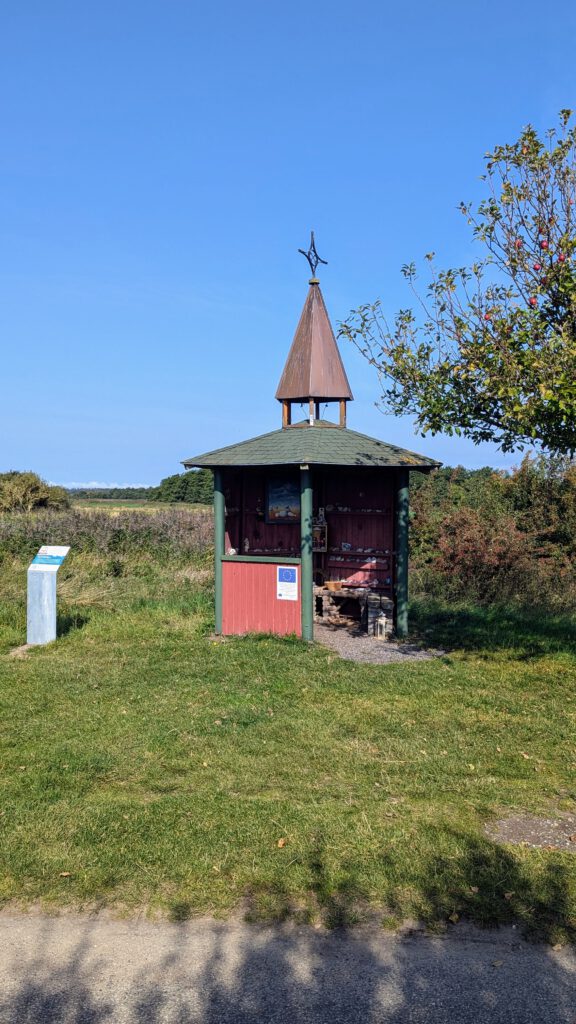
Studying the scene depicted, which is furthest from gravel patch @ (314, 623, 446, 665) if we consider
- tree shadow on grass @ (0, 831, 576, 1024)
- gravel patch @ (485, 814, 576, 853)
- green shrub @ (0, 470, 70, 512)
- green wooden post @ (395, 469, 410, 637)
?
green shrub @ (0, 470, 70, 512)

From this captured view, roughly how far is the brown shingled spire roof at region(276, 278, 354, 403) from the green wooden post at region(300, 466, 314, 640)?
7.42 feet

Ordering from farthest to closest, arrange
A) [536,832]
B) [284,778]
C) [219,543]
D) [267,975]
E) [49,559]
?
[219,543] → [49,559] → [284,778] → [536,832] → [267,975]

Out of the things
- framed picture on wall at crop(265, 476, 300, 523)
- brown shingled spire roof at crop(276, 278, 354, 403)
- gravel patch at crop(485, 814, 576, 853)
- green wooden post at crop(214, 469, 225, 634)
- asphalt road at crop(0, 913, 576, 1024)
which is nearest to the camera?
asphalt road at crop(0, 913, 576, 1024)

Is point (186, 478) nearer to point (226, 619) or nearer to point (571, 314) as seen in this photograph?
point (226, 619)

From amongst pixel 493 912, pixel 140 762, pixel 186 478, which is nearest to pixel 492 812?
Answer: pixel 493 912

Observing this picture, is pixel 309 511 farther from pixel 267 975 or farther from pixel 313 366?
pixel 267 975

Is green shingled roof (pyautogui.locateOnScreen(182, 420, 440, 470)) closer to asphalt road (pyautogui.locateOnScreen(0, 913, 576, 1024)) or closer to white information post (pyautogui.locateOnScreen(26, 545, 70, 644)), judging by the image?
white information post (pyautogui.locateOnScreen(26, 545, 70, 644))

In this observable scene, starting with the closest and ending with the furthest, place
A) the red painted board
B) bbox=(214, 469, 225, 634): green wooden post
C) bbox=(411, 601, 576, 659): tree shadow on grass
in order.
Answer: bbox=(411, 601, 576, 659): tree shadow on grass
the red painted board
bbox=(214, 469, 225, 634): green wooden post

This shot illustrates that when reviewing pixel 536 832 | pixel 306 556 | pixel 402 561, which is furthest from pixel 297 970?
pixel 402 561

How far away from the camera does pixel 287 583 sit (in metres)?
11.7

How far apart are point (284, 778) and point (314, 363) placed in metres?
8.58

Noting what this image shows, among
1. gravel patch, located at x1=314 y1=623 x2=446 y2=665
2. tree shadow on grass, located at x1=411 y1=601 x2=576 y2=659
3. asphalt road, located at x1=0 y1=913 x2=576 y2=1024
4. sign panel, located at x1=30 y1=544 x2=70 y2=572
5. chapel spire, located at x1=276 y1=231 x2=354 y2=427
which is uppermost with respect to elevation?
chapel spire, located at x1=276 y1=231 x2=354 y2=427

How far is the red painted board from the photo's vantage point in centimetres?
1179

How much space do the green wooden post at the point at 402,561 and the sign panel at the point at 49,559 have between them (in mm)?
5684
